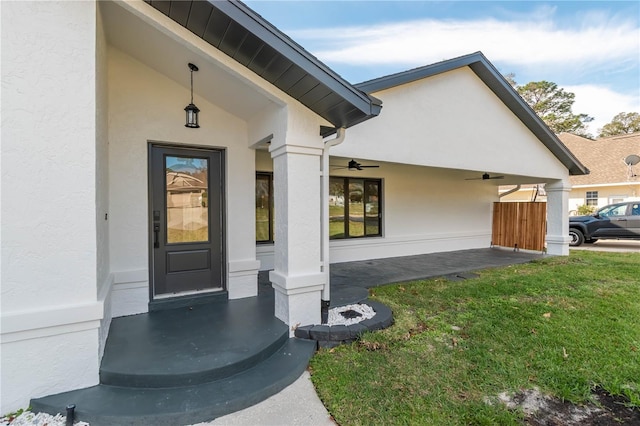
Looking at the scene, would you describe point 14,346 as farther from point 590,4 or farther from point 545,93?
point 545,93

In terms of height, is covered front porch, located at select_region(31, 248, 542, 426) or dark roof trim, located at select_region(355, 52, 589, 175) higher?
dark roof trim, located at select_region(355, 52, 589, 175)

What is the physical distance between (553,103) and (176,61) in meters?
34.2

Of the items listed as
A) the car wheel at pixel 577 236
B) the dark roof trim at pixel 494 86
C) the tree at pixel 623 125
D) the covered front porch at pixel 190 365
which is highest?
the tree at pixel 623 125

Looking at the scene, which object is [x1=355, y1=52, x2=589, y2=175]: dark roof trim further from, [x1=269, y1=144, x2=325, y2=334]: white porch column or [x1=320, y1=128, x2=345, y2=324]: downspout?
[x1=269, y1=144, x2=325, y2=334]: white porch column

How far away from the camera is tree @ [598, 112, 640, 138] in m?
29.5

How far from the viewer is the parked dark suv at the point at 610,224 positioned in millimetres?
12023

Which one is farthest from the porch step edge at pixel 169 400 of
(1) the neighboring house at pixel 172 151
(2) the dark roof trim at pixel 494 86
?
(2) the dark roof trim at pixel 494 86

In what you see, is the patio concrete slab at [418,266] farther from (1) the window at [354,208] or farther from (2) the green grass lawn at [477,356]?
(1) the window at [354,208]

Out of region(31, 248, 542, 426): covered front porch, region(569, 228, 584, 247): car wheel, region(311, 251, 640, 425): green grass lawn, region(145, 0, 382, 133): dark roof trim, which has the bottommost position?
region(311, 251, 640, 425): green grass lawn

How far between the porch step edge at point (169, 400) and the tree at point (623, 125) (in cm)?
4131

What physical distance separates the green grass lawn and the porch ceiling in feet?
10.9

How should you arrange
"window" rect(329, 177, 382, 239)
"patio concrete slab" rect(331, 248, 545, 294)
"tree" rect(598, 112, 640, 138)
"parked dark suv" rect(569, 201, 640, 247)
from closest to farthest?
"patio concrete slab" rect(331, 248, 545, 294)
"window" rect(329, 177, 382, 239)
"parked dark suv" rect(569, 201, 640, 247)
"tree" rect(598, 112, 640, 138)

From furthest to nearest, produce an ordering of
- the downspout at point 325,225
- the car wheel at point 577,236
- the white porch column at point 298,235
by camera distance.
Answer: the car wheel at point 577,236
the downspout at point 325,225
the white porch column at point 298,235

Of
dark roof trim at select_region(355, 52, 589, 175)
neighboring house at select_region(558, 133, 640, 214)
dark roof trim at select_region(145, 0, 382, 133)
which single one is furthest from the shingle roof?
dark roof trim at select_region(145, 0, 382, 133)
